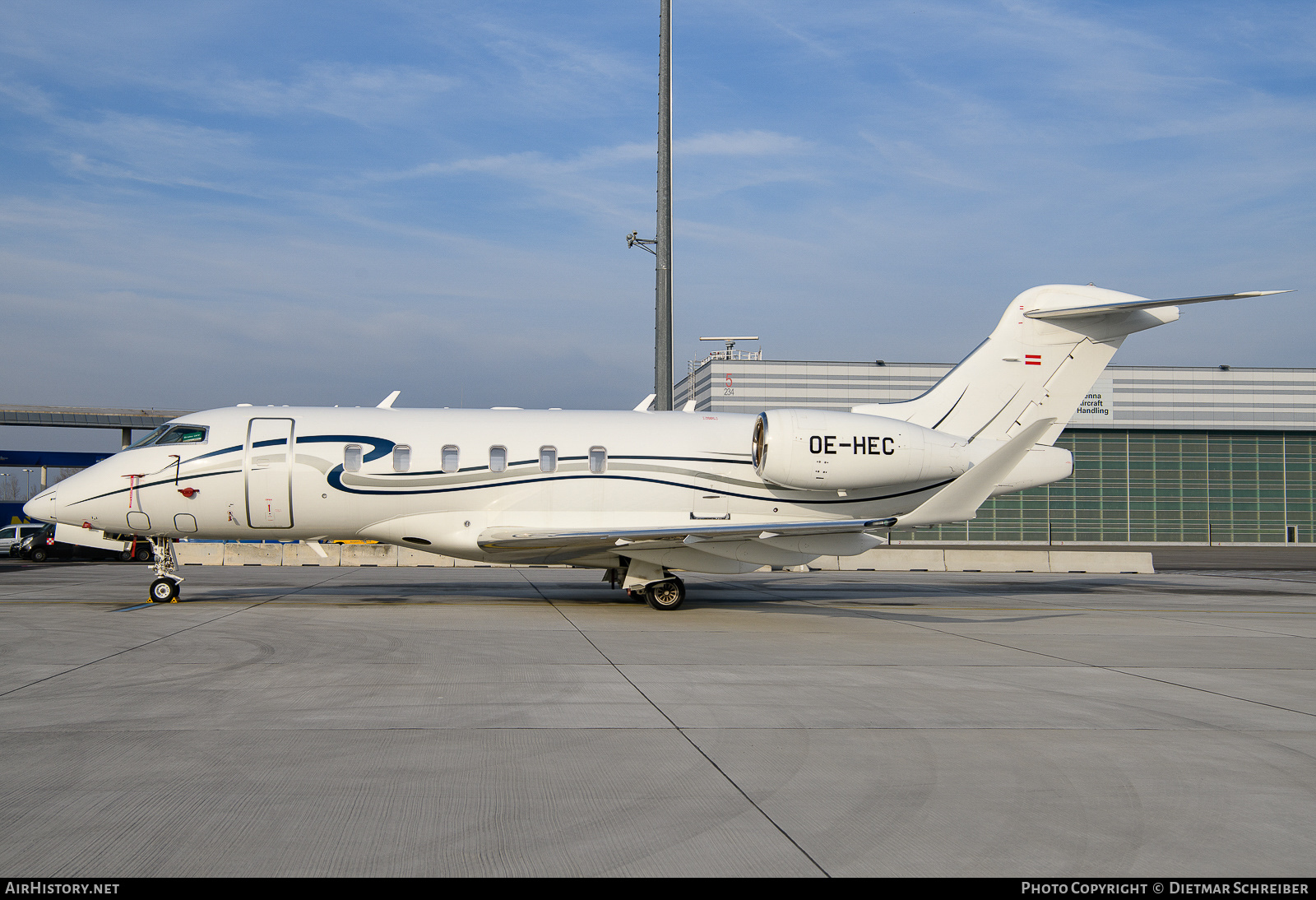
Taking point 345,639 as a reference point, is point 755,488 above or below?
above

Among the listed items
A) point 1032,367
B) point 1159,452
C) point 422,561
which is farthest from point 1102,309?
point 1159,452

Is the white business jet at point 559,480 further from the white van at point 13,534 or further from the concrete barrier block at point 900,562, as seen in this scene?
the white van at point 13,534

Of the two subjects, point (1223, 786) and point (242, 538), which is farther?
point (242, 538)

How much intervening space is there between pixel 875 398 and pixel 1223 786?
138ft

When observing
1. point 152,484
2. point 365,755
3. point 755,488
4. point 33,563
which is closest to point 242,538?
point 152,484

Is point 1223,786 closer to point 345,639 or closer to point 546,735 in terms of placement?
point 546,735

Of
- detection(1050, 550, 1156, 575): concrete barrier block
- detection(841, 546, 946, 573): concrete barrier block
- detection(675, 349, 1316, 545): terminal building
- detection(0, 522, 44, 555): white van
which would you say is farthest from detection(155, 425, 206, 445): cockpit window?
detection(675, 349, 1316, 545): terminal building

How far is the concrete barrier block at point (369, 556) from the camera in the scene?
28.3 meters

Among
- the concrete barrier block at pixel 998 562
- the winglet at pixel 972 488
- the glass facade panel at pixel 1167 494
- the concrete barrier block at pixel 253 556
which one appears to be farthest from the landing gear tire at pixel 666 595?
the glass facade panel at pixel 1167 494

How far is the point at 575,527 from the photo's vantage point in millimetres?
15766

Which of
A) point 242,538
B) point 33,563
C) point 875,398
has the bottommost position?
point 33,563

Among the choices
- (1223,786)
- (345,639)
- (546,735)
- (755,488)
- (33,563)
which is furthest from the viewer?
(33,563)

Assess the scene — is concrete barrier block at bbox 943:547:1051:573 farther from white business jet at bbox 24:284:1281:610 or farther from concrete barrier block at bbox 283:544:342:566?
concrete barrier block at bbox 283:544:342:566
